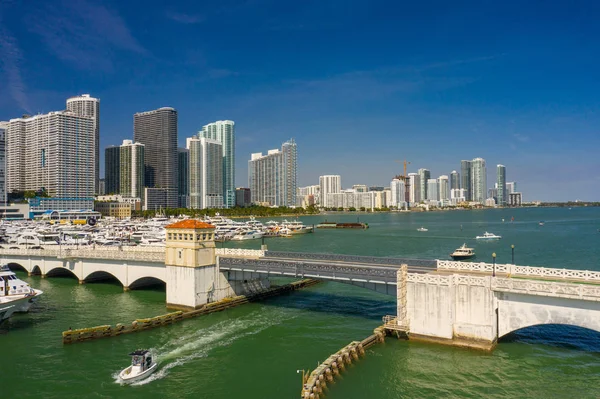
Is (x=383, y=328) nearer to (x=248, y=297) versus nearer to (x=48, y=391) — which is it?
(x=248, y=297)

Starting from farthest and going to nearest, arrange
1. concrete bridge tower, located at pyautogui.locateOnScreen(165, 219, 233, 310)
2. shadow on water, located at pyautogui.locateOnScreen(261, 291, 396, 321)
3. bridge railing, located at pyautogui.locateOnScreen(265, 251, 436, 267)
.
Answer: shadow on water, located at pyautogui.locateOnScreen(261, 291, 396, 321), concrete bridge tower, located at pyautogui.locateOnScreen(165, 219, 233, 310), bridge railing, located at pyautogui.locateOnScreen(265, 251, 436, 267)

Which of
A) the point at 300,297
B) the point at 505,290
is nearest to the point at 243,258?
the point at 300,297

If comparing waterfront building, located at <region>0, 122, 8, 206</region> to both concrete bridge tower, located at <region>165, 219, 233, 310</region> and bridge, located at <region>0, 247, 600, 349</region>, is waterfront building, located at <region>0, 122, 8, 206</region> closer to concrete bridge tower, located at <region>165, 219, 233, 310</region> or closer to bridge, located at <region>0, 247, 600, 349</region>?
concrete bridge tower, located at <region>165, 219, 233, 310</region>

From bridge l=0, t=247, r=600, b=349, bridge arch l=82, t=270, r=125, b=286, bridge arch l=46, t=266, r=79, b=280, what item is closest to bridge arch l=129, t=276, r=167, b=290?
bridge arch l=82, t=270, r=125, b=286

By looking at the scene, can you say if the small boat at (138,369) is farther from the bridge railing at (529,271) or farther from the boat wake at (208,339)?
the bridge railing at (529,271)

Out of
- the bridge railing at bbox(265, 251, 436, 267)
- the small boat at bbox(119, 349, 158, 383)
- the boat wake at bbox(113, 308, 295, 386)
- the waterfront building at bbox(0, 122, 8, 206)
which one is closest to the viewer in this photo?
the small boat at bbox(119, 349, 158, 383)

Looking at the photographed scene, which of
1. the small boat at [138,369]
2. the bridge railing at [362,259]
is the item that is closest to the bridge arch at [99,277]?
the bridge railing at [362,259]

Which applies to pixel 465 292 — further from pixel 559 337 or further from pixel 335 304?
pixel 335 304
